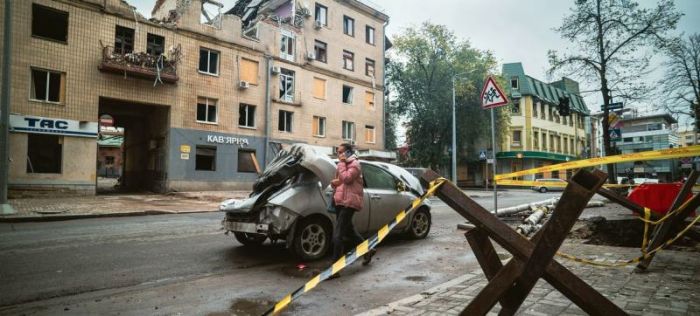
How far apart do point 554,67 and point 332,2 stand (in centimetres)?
1716

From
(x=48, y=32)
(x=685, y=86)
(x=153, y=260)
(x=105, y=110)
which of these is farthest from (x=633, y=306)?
(x=685, y=86)

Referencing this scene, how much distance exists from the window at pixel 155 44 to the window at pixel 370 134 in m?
16.6

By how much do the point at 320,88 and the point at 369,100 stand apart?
5603 millimetres

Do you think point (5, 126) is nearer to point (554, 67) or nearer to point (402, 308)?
point (402, 308)

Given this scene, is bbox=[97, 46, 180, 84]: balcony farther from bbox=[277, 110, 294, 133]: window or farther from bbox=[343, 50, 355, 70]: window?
bbox=[343, 50, 355, 70]: window

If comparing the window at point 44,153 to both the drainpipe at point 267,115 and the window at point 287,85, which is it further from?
the window at point 287,85

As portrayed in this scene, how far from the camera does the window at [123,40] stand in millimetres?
20609

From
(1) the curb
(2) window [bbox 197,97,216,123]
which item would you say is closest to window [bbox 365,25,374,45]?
(2) window [bbox 197,97,216,123]

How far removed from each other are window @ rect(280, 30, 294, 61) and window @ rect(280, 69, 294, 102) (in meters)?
1.04

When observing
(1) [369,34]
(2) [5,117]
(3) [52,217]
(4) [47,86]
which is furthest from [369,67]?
(3) [52,217]

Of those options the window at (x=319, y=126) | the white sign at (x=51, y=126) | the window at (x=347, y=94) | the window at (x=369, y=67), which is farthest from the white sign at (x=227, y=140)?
the window at (x=369, y=67)

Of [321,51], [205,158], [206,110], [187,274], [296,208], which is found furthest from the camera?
[321,51]

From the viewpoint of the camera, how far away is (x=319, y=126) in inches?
1166

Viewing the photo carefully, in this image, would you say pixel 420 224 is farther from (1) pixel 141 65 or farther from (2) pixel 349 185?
(1) pixel 141 65
